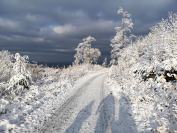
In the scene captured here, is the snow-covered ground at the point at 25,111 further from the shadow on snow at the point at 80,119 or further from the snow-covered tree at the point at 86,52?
the snow-covered tree at the point at 86,52

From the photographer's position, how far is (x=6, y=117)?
539 inches

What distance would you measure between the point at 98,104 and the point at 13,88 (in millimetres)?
6451

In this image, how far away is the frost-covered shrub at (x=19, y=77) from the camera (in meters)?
21.0

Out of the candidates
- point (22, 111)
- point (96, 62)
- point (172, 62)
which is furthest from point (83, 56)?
point (22, 111)

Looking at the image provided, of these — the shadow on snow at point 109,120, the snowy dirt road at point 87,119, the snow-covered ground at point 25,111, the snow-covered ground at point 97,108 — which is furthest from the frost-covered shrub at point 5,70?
the shadow on snow at point 109,120

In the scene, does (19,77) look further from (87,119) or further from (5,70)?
(87,119)

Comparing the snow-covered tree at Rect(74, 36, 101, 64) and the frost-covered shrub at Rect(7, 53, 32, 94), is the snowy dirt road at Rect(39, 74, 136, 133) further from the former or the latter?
the snow-covered tree at Rect(74, 36, 101, 64)

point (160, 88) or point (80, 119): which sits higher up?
point (160, 88)

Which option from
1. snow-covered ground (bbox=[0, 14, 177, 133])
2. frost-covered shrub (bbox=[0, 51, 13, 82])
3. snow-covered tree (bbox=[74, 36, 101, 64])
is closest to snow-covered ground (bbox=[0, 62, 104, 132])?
snow-covered ground (bbox=[0, 14, 177, 133])

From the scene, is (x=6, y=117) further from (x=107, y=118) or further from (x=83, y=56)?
(x=83, y=56)

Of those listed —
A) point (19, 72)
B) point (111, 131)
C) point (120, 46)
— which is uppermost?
point (120, 46)

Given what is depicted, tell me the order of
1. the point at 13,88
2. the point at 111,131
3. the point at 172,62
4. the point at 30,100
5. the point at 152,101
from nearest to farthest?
the point at 111,131 → the point at 152,101 → the point at 30,100 → the point at 13,88 → the point at 172,62

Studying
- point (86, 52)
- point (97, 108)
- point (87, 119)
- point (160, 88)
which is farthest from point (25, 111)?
point (86, 52)

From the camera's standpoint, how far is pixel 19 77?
69.7 ft
